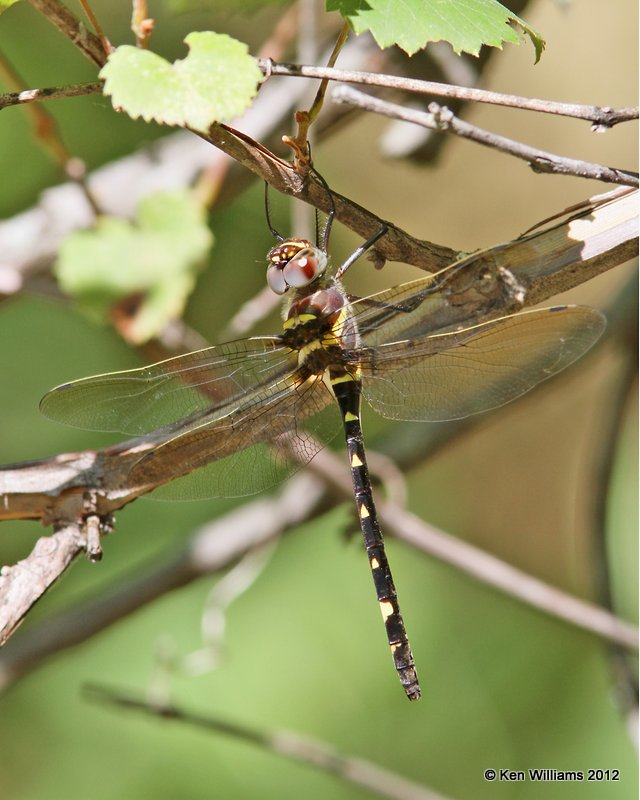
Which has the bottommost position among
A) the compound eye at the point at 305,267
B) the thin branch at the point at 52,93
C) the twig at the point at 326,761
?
the twig at the point at 326,761

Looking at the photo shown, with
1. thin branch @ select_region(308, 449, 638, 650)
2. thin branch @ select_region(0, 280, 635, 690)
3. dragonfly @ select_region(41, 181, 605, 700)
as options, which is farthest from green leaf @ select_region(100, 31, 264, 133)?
thin branch @ select_region(0, 280, 635, 690)

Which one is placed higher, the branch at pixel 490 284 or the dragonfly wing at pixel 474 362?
the dragonfly wing at pixel 474 362

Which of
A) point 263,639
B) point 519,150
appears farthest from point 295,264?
point 263,639

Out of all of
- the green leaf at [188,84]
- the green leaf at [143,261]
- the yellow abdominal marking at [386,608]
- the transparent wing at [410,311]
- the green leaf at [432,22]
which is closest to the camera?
the green leaf at [188,84]

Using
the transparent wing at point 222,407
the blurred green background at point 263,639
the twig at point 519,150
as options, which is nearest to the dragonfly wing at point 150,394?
the transparent wing at point 222,407

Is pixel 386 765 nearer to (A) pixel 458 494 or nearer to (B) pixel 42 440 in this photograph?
(A) pixel 458 494

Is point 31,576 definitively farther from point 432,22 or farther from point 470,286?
point 432,22

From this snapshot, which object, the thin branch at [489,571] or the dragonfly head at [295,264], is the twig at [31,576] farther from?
the thin branch at [489,571]

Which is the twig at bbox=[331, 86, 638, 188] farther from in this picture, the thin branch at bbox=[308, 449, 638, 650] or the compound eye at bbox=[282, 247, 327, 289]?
the thin branch at bbox=[308, 449, 638, 650]

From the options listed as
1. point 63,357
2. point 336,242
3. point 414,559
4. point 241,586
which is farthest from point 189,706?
point 336,242

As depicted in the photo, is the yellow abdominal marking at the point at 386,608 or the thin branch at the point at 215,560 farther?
the thin branch at the point at 215,560
